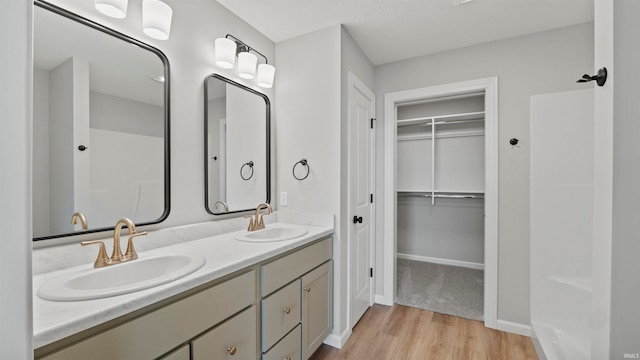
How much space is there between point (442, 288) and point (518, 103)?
2039mm

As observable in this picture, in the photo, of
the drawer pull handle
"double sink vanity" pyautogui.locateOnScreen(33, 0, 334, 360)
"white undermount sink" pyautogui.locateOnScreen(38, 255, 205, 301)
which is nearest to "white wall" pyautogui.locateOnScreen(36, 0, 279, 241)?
"double sink vanity" pyautogui.locateOnScreen(33, 0, 334, 360)

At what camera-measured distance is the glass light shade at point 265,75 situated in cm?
207

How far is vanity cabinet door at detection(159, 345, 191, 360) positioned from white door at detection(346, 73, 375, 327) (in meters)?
1.39

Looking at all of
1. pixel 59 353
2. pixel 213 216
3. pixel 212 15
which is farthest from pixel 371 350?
pixel 212 15

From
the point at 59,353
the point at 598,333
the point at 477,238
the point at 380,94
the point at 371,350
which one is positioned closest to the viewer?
the point at 59,353

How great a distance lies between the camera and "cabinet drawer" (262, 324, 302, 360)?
1.42 m

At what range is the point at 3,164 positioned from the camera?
356 millimetres

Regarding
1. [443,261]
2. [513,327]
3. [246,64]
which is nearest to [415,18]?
[246,64]

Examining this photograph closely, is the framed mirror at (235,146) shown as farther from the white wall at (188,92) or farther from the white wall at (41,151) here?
the white wall at (41,151)

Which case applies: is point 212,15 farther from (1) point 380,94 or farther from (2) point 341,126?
(1) point 380,94

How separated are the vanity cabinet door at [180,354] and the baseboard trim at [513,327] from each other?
7.96 ft

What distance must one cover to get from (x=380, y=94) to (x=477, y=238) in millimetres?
2377

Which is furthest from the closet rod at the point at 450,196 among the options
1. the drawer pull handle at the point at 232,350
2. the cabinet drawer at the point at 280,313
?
the drawer pull handle at the point at 232,350

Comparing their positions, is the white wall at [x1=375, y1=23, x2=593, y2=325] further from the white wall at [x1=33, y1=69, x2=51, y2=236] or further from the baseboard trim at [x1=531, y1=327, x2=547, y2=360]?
the white wall at [x1=33, y1=69, x2=51, y2=236]
